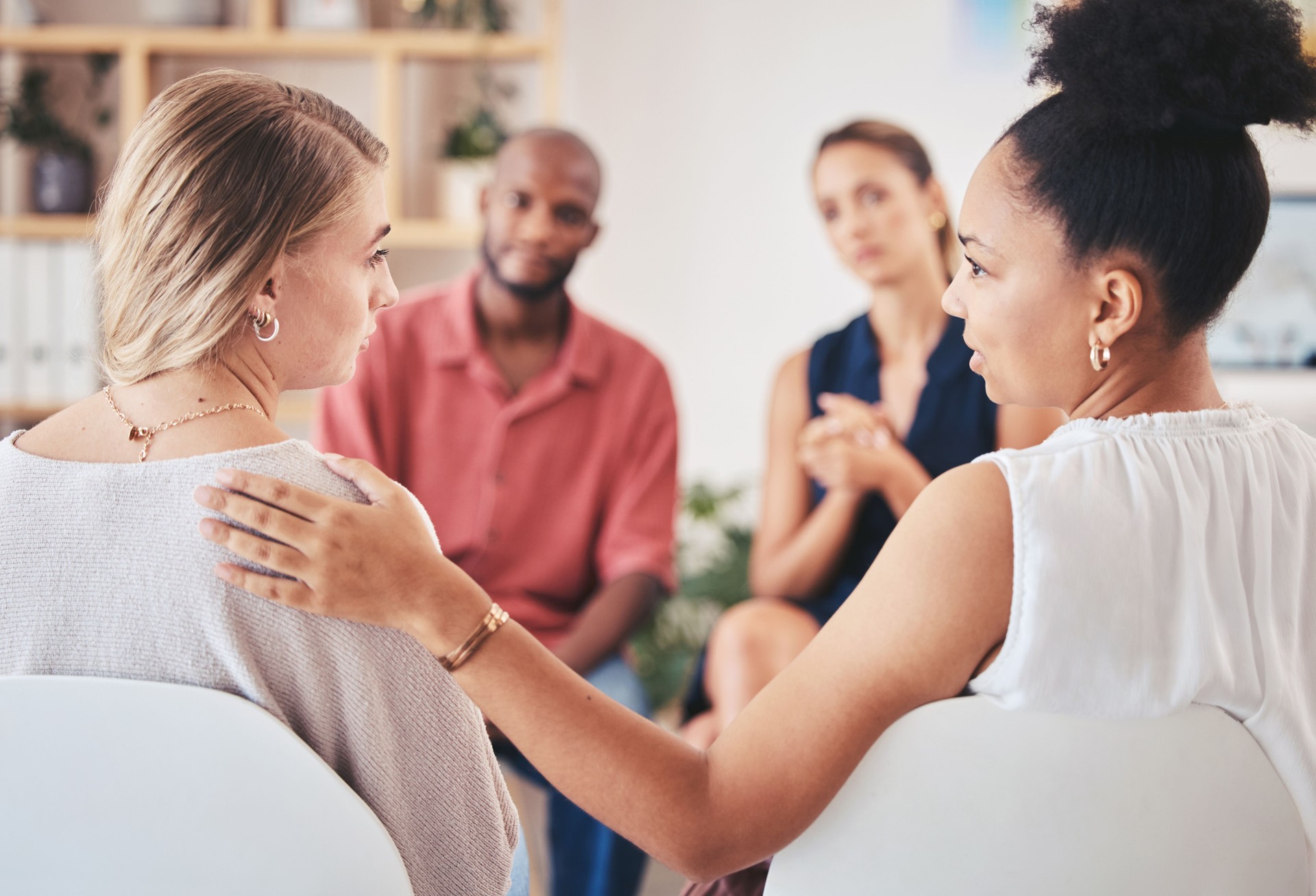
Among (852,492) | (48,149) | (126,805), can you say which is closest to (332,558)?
(126,805)

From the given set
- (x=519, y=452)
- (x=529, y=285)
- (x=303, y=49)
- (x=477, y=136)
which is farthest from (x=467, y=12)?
(x=519, y=452)

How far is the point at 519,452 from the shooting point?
2076 mm

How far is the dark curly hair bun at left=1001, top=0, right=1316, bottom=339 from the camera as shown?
2.76 feet

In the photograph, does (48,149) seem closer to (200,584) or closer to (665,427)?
(665,427)

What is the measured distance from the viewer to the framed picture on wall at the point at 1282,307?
362 cm

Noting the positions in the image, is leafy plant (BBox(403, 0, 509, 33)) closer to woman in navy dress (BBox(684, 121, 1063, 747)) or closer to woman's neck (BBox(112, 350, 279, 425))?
woman in navy dress (BBox(684, 121, 1063, 747))

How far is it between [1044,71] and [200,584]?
794 mm

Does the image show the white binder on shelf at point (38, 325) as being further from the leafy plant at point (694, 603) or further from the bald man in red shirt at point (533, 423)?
the leafy plant at point (694, 603)

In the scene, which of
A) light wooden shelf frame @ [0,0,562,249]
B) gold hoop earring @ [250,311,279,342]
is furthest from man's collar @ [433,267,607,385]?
gold hoop earring @ [250,311,279,342]

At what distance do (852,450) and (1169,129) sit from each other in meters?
0.99

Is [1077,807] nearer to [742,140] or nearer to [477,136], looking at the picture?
[477,136]

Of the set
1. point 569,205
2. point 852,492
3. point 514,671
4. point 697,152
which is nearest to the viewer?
point 514,671

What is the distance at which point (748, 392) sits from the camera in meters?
3.74

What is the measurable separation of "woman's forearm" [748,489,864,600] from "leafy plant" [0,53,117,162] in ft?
8.13
